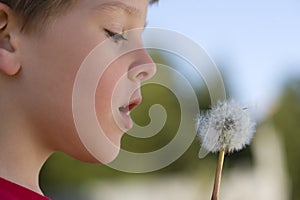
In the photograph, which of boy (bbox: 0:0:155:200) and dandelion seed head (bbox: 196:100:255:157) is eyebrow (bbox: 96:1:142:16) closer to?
boy (bbox: 0:0:155:200)

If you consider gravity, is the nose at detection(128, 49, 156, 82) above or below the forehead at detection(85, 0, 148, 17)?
below

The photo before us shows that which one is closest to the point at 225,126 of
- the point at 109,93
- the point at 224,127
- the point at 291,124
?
the point at 224,127

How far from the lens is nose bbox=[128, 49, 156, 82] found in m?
0.47

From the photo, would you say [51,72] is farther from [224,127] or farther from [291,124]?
[291,124]

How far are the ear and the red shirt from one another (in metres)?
0.08

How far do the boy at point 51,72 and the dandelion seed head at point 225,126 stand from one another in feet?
0.23

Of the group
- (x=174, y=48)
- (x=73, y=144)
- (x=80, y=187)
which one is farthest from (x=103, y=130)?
(x=80, y=187)

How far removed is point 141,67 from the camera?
48 centimetres

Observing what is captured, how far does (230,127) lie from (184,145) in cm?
7

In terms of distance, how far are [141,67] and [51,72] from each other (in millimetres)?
68

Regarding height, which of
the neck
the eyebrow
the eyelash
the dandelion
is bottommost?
the neck

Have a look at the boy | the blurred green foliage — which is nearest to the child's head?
the boy

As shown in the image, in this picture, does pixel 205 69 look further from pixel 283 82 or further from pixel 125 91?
pixel 283 82

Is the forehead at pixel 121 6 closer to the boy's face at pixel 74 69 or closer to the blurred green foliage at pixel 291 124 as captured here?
the boy's face at pixel 74 69
